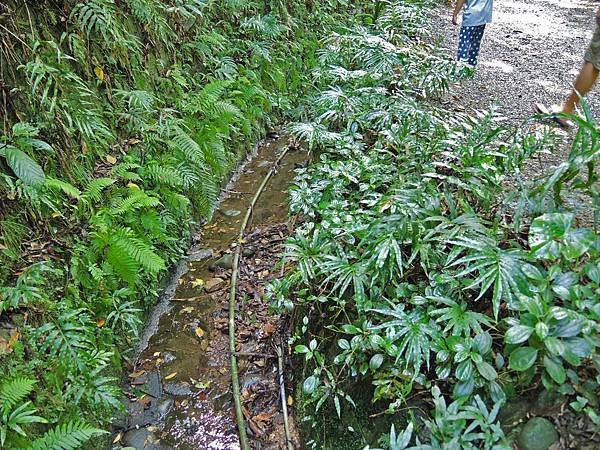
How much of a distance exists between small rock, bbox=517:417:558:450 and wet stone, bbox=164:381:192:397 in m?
2.43

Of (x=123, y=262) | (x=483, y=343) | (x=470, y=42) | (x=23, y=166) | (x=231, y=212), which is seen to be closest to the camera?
(x=483, y=343)

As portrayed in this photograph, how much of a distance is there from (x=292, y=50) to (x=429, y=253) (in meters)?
6.12

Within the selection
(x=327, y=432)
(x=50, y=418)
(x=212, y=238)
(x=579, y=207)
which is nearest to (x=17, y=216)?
(x=50, y=418)

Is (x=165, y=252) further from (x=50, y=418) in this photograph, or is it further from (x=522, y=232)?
(x=522, y=232)

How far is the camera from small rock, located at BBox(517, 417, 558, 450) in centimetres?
203

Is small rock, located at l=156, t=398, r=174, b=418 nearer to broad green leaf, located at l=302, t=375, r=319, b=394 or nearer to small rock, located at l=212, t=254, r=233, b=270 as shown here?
broad green leaf, located at l=302, t=375, r=319, b=394

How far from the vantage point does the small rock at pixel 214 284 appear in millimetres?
4448

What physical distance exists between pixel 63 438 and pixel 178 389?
1130mm

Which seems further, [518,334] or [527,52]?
[527,52]

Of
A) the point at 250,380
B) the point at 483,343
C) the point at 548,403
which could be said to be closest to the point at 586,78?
the point at 483,343

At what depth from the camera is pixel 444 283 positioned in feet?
8.32

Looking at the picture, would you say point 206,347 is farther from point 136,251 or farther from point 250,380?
point 136,251

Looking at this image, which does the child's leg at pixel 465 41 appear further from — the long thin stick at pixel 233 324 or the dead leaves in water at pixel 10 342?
the dead leaves in water at pixel 10 342

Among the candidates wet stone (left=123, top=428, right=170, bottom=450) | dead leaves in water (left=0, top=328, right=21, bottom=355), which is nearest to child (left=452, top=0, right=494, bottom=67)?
wet stone (left=123, top=428, right=170, bottom=450)
